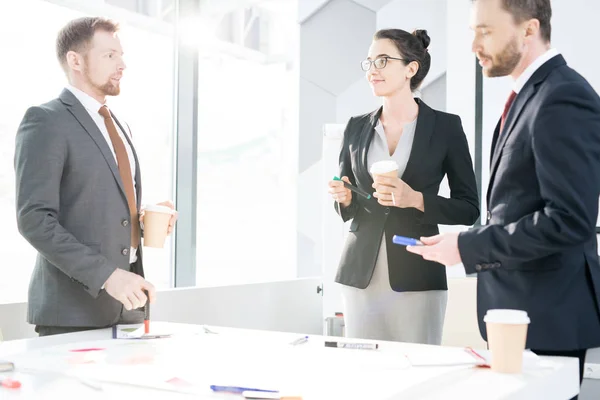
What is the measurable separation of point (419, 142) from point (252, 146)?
3446 millimetres

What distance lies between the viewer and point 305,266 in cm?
500

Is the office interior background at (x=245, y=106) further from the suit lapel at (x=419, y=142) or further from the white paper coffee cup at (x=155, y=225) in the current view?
the suit lapel at (x=419, y=142)

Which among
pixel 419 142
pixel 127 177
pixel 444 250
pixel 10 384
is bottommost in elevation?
pixel 10 384

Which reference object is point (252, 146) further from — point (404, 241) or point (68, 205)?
point (404, 241)

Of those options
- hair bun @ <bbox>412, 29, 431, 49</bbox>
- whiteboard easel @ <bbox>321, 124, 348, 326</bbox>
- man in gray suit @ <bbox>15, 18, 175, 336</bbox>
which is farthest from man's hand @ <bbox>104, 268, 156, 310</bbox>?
whiteboard easel @ <bbox>321, 124, 348, 326</bbox>

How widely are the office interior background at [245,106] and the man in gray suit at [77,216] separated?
1.47 metres

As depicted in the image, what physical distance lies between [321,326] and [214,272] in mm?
935

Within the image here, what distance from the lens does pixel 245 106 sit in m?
5.57

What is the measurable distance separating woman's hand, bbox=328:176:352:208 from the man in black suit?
0.68 meters

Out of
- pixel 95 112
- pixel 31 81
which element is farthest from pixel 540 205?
pixel 31 81

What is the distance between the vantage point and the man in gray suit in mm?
1992

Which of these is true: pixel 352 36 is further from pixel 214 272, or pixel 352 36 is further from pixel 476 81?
pixel 214 272

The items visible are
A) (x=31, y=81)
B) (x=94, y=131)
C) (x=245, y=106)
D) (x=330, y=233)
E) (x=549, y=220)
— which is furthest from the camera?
(x=245, y=106)

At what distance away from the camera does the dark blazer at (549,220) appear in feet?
4.95
